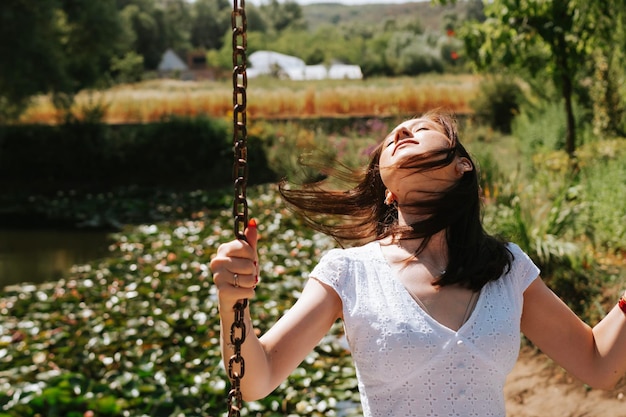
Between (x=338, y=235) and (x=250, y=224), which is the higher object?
(x=250, y=224)

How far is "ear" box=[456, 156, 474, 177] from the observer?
1.82 meters

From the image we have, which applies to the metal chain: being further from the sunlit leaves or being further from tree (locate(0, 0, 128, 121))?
tree (locate(0, 0, 128, 121))

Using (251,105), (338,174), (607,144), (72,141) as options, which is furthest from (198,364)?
(251,105)

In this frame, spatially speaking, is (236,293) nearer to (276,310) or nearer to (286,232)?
(276,310)

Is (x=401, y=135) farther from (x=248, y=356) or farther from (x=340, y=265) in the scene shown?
(x=248, y=356)

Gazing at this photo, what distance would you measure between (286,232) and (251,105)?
11.2 metres

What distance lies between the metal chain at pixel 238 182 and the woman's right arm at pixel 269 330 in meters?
0.01

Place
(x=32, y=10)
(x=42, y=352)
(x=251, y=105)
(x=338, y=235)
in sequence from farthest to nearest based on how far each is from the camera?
(x=251, y=105), (x=32, y=10), (x=42, y=352), (x=338, y=235)

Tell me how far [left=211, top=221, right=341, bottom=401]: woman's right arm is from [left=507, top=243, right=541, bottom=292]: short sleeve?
1.34ft

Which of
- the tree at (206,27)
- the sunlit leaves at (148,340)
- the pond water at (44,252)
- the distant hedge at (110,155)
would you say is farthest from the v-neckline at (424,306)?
the tree at (206,27)

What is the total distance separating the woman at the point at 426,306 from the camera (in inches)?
63.2

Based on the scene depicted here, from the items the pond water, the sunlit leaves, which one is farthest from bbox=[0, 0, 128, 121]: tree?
the sunlit leaves

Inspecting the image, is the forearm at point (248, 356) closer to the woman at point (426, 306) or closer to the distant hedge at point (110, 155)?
the woman at point (426, 306)

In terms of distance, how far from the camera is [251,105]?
20484 millimetres
